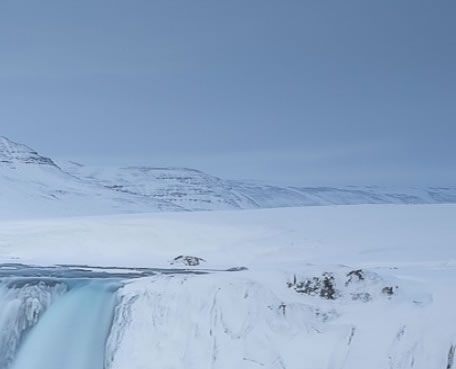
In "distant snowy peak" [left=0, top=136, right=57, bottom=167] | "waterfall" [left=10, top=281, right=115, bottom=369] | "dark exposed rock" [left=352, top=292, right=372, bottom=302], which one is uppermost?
"distant snowy peak" [left=0, top=136, right=57, bottom=167]

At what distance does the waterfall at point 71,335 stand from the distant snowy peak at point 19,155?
515ft

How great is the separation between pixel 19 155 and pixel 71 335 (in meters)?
167

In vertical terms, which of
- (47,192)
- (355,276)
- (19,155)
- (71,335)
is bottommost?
(71,335)

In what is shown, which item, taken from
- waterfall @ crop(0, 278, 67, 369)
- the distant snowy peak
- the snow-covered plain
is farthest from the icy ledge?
the distant snowy peak

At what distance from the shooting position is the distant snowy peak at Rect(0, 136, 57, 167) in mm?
166625

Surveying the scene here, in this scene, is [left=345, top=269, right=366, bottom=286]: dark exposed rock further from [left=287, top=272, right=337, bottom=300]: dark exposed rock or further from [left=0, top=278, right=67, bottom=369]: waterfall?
[left=0, top=278, right=67, bottom=369]: waterfall

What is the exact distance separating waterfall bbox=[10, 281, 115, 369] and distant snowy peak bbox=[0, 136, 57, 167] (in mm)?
157055

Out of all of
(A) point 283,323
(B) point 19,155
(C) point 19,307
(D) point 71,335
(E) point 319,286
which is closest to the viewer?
(A) point 283,323

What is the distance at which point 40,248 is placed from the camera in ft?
72.0

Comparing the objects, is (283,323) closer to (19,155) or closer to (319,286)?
(319,286)

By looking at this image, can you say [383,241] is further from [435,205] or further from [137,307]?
[137,307]

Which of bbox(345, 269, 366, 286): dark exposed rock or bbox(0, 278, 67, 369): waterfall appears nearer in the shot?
bbox(345, 269, 366, 286): dark exposed rock

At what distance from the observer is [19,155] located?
171 m

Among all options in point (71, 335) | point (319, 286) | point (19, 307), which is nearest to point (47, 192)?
point (19, 307)
